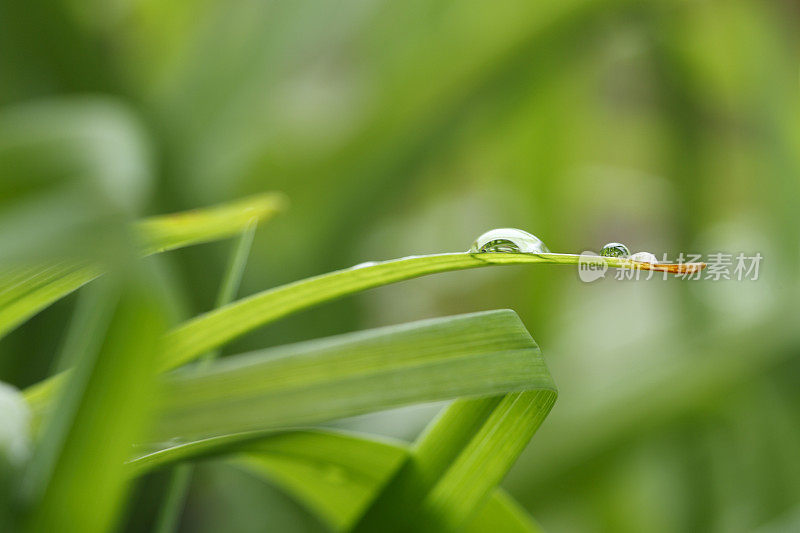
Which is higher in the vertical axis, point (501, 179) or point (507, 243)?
point (501, 179)

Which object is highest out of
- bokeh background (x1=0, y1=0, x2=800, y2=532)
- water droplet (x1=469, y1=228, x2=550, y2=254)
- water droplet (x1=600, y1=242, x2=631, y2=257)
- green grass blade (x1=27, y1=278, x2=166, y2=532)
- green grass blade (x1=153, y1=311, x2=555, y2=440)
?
bokeh background (x1=0, y1=0, x2=800, y2=532)

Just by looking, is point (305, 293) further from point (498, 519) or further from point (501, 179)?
point (501, 179)

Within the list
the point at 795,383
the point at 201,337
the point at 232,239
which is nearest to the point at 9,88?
the point at 232,239

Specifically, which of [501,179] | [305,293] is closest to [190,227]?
[305,293]

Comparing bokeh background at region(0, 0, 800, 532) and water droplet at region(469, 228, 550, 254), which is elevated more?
bokeh background at region(0, 0, 800, 532)

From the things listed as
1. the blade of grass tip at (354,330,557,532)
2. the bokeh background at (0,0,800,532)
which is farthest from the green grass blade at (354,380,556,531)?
the bokeh background at (0,0,800,532)

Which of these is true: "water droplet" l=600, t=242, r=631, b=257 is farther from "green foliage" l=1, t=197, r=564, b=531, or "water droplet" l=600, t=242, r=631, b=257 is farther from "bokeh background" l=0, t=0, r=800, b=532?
"bokeh background" l=0, t=0, r=800, b=532
